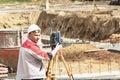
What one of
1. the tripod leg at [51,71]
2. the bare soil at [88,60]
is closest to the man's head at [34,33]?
the tripod leg at [51,71]

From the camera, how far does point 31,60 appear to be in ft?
16.6

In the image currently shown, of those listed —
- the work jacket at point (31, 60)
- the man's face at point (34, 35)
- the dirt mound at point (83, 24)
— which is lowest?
the dirt mound at point (83, 24)

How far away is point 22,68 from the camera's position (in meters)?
5.10

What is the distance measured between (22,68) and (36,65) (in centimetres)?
19

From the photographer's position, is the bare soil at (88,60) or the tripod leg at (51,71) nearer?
the tripod leg at (51,71)

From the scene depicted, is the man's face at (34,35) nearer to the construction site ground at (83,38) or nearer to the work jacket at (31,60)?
the work jacket at (31,60)

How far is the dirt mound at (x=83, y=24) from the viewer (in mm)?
19047

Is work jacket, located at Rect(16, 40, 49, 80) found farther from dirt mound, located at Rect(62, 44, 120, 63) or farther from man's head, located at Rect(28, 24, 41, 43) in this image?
dirt mound, located at Rect(62, 44, 120, 63)

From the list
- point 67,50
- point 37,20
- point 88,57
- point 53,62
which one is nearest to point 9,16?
point 37,20

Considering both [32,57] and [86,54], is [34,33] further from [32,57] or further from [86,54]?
[86,54]

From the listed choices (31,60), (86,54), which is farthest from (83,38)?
(31,60)

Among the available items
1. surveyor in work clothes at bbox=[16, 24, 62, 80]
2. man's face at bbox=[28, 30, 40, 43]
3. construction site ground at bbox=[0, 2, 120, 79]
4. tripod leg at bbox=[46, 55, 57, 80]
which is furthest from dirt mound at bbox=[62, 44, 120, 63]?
man's face at bbox=[28, 30, 40, 43]

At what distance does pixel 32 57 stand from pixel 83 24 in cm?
1600

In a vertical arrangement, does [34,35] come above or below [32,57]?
above
